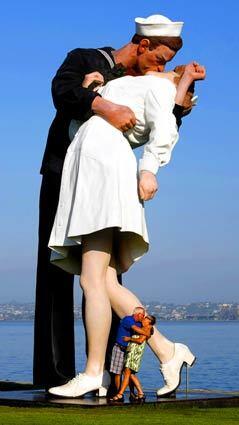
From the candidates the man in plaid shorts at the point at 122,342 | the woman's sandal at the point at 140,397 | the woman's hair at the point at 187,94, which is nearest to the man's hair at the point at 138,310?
the man in plaid shorts at the point at 122,342

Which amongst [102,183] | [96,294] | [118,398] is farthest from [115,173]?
[118,398]

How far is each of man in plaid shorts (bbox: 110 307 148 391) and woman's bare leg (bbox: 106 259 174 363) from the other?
186 millimetres

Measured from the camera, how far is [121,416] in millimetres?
5211

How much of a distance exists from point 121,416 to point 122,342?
739 mm

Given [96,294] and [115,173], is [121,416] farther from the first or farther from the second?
[115,173]

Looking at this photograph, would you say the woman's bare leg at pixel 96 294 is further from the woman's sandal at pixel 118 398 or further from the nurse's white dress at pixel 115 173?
the woman's sandal at pixel 118 398

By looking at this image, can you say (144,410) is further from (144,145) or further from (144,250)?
(144,145)

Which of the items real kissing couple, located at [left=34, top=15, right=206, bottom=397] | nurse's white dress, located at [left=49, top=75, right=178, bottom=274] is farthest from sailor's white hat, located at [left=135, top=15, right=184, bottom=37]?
nurse's white dress, located at [left=49, top=75, right=178, bottom=274]

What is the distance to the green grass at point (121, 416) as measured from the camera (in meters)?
4.95

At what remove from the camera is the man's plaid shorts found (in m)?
5.89

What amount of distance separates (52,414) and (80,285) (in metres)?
1.02

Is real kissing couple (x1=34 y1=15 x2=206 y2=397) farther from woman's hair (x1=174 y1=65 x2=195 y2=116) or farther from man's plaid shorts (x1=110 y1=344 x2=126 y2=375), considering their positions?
man's plaid shorts (x1=110 y1=344 x2=126 y2=375)

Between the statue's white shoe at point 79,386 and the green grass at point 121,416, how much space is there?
399mm

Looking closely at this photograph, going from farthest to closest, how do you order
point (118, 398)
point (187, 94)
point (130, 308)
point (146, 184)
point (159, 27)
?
point (187, 94), point (159, 27), point (130, 308), point (146, 184), point (118, 398)
